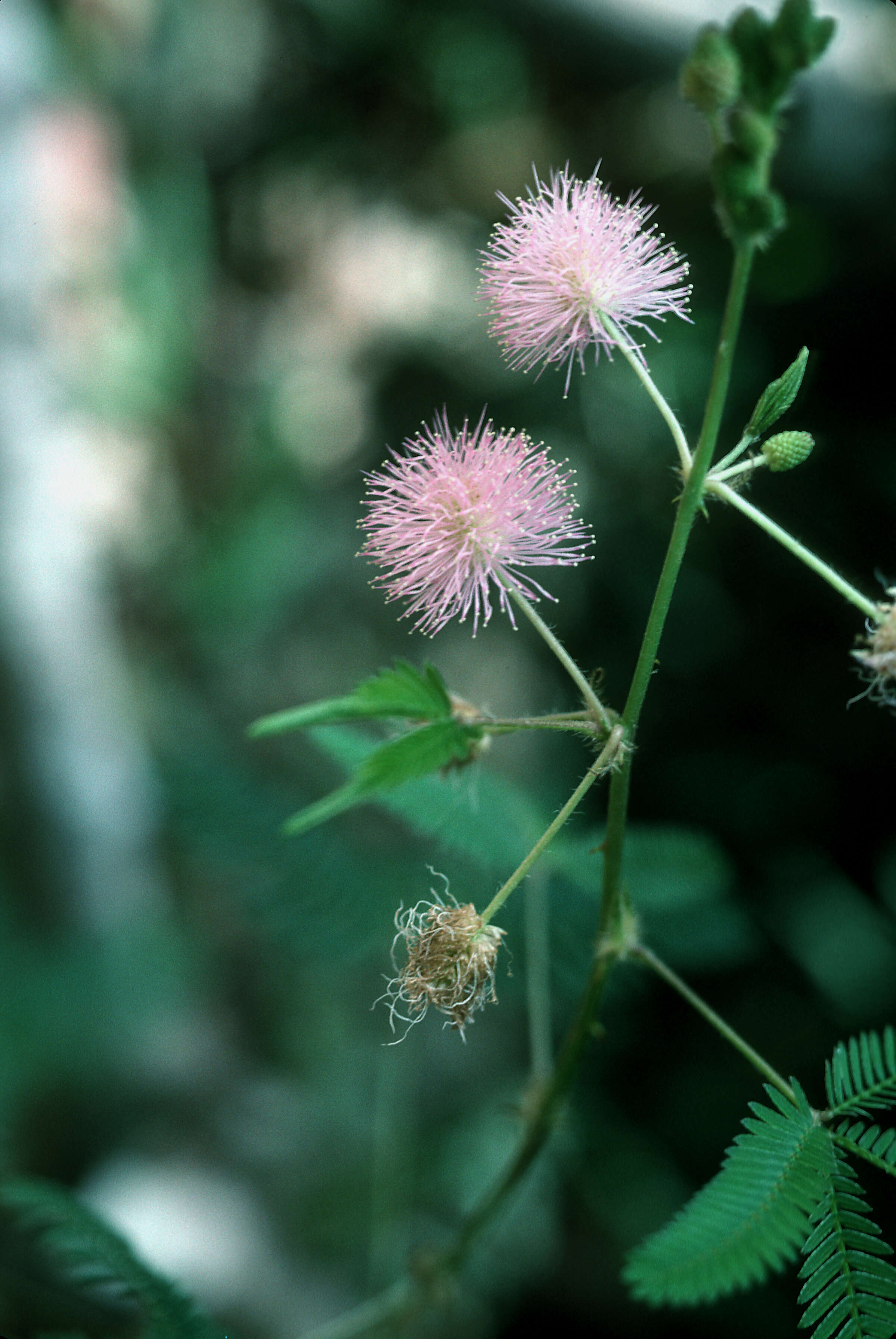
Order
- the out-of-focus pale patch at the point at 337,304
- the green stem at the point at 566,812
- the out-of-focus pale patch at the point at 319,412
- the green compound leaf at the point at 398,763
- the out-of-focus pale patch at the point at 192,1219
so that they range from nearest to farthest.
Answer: the green compound leaf at the point at 398,763
the green stem at the point at 566,812
the out-of-focus pale patch at the point at 192,1219
the out-of-focus pale patch at the point at 337,304
the out-of-focus pale patch at the point at 319,412

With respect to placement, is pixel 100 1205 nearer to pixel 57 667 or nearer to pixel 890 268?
pixel 57 667

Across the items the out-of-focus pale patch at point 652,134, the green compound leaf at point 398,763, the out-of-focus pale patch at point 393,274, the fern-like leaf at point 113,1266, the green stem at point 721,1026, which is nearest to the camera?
the green compound leaf at point 398,763

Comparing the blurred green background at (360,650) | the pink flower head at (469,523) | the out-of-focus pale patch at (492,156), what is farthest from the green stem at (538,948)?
the out-of-focus pale patch at (492,156)

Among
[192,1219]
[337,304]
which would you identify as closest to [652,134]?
[337,304]

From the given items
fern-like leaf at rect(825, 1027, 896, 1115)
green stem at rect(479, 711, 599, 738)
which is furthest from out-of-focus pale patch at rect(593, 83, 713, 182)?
fern-like leaf at rect(825, 1027, 896, 1115)

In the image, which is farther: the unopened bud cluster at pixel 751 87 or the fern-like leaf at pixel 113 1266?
the fern-like leaf at pixel 113 1266

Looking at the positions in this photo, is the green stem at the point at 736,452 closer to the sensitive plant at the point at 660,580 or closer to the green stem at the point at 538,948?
the sensitive plant at the point at 660,580

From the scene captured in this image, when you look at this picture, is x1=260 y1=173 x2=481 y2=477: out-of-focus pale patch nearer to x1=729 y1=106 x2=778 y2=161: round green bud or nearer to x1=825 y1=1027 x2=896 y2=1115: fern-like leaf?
x1=729 y1=106 x2=778 y2=161: round green bud
